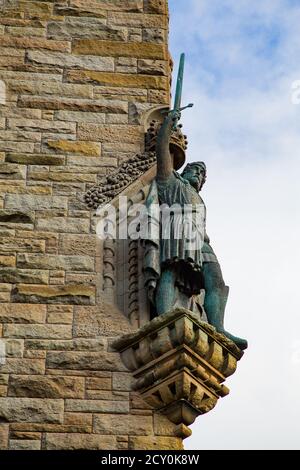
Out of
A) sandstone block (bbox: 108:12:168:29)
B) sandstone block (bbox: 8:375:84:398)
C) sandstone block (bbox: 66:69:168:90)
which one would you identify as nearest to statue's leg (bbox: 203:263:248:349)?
sandstone block (bbox: 8:375:84:398)

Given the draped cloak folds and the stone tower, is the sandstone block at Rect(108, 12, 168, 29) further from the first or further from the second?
the draped cloak folds

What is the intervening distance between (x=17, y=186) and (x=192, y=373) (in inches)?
99.1

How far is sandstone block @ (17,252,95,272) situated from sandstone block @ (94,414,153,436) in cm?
150

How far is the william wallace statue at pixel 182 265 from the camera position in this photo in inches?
490

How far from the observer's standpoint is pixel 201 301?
1280 centimetres

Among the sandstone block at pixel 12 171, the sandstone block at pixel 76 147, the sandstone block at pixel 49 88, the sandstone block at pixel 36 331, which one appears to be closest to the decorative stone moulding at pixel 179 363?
the sandstone block at pixel 36 331

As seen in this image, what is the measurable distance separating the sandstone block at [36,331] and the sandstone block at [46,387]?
1.30ft

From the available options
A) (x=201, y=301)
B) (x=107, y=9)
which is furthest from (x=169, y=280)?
(x=107, y=9)

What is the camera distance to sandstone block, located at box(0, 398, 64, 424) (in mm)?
11734

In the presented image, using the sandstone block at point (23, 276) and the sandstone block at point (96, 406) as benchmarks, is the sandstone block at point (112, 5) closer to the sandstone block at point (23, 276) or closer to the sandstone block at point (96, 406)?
the sandstone block at point (23, 276)

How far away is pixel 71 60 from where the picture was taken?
1416 centimetres

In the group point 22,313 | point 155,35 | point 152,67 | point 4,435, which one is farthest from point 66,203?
point 4,435

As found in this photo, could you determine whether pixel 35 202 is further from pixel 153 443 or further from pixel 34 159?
pixel 153 443

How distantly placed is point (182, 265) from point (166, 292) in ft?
1.00
